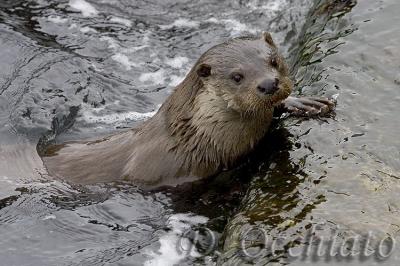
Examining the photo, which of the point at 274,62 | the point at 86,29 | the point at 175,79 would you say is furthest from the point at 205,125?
the point at 86,29

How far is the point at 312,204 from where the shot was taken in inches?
143

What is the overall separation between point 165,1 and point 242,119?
323cm

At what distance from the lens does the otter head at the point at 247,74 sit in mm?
4172

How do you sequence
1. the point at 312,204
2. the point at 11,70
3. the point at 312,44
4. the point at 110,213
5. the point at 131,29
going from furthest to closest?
the point at 131,29, the point at 11,70, the point at 312,44, the point at 110,213, the point at 312,204

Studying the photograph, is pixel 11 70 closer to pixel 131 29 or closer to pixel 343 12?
pixel 131 29

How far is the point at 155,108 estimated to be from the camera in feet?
20.0

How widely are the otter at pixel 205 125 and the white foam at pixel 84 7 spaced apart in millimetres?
2511

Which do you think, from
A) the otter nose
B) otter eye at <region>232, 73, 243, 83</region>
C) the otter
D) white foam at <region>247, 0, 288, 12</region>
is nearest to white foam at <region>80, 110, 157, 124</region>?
the otter

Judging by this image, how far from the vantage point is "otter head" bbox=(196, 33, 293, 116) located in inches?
164

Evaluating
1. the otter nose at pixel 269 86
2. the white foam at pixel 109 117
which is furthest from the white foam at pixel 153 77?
the otter nose at pixel 269 86

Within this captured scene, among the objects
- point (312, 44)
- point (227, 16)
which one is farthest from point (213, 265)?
point (227, 16)

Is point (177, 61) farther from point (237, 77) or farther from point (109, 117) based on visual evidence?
point (237, 77)

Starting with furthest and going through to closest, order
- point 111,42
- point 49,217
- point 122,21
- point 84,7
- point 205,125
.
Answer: point 84,7 < point 122,21 < point 111,42 < point 49,217 < point 205,125

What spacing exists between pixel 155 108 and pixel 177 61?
686 millimetres
